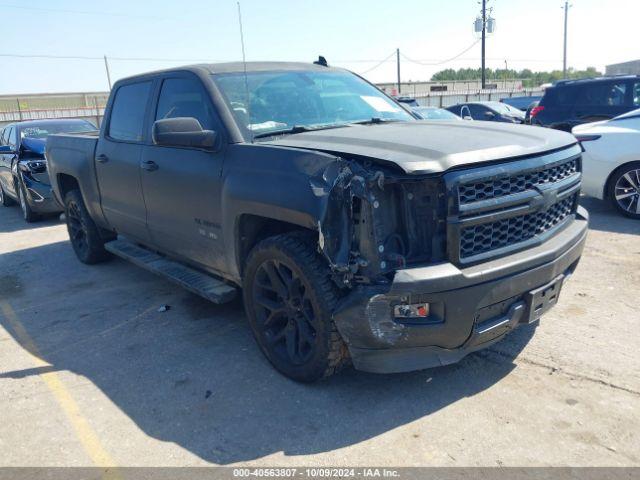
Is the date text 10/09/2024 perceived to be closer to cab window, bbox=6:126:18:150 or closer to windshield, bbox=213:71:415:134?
windshield, bbox=213:71:415:134

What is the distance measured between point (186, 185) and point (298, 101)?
3.49 ft

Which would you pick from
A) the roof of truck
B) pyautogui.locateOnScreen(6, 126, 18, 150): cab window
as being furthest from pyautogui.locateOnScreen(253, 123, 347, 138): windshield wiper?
pyautogui.locateOnScreen(6, 126, 18, 150): cab window

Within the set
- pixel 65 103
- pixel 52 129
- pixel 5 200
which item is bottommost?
pixel 5 200

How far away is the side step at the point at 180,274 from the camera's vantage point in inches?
159

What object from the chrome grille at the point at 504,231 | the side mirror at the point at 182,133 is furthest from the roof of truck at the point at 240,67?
the chrome grille at the point at 504,231

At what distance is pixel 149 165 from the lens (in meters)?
4.52

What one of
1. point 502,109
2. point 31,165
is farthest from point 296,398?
point 502,109

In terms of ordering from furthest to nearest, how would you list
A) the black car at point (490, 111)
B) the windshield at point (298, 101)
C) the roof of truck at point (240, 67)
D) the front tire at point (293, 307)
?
the black car at point (490, 111) < the roof of truck at point (240, 67) < the windshield at point (298, 101) < the front tire at point (293, 307)

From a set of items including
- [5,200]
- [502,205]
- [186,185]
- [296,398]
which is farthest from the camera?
[5,200]

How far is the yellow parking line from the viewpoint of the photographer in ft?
9.56

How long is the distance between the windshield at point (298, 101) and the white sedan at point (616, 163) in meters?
3.78

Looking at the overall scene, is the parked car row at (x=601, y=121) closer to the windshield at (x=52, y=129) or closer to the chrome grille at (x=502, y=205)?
the chrome grille at (x=502, y=205)

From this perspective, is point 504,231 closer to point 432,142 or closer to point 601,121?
point 432,142

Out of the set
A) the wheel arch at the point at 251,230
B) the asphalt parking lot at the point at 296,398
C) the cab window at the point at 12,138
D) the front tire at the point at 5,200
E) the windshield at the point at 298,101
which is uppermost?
the windshield at the point at 298,101
